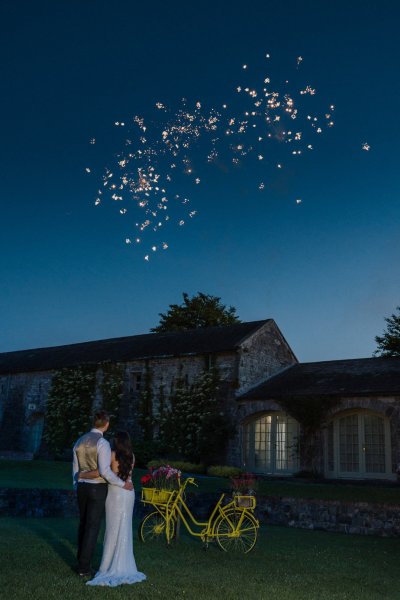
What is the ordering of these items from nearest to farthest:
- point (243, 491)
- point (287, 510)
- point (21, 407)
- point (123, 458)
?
point (123, 458)
point (243, 491)
point (287, 510)
point (21, 407)

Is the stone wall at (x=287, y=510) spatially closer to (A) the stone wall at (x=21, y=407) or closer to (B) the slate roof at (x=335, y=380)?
(B) the slate roof at (x=335, y=380)

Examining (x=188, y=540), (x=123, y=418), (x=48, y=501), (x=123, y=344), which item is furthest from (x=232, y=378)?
(x=188, y=540)

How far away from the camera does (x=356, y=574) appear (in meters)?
7.77

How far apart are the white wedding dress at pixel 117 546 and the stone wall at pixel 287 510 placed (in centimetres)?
681

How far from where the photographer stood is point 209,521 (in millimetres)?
9266

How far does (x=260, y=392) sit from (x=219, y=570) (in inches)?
657

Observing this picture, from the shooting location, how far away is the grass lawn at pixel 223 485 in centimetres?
1309

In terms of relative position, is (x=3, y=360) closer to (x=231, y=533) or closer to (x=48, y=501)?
(x=48, y=501)

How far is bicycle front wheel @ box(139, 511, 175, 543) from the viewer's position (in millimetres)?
9656

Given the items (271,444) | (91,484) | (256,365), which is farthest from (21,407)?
(91,484)

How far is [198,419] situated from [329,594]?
1877 centimetres

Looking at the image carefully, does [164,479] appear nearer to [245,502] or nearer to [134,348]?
[245,502]

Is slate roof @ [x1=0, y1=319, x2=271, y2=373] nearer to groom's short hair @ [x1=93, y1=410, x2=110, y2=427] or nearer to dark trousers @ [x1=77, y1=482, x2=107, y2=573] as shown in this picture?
groom's short hair @ [x1=93, y1=410, x2=110, y2=427]

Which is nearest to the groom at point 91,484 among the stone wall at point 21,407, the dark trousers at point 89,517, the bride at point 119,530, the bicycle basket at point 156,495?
the dark trousers at point 89,517
